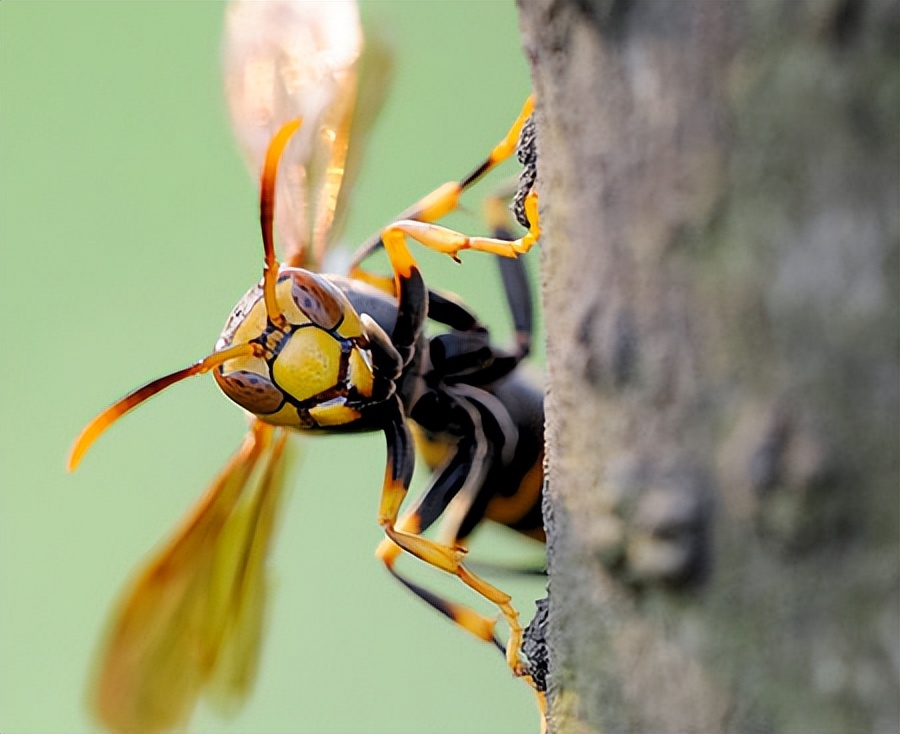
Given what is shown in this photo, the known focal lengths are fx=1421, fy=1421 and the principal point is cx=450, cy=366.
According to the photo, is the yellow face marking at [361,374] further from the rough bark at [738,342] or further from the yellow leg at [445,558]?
the rough bark at [738,342]

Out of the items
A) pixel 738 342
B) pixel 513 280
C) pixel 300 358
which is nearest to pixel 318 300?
pixel 300 358

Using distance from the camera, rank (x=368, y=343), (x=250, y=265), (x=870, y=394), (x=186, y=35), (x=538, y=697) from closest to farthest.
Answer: (x=870, y=394)
(x=538, y=697)
(x=368, y=343)
(x=250, y=265)
(x=186, y=35)

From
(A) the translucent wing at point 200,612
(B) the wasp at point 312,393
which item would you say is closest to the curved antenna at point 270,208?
(B) the wasp at point 312,393

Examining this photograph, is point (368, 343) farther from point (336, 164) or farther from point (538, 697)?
point (538, 697)

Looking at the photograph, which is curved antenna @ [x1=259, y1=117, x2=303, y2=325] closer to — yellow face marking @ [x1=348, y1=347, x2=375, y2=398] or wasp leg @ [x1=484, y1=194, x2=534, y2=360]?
yellow face marking @ [x1=348, y1=347, x2=375, y2=398]

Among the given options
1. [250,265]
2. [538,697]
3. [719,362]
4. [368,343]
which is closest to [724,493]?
Answer: [719,362]
